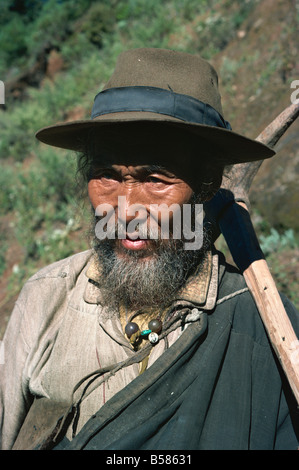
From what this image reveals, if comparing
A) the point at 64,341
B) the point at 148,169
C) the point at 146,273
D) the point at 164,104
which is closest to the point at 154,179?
the point at 148,169

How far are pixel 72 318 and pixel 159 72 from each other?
1.05m

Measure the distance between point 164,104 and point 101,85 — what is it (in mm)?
8688

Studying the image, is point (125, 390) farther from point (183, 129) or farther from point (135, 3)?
point (135, 3)

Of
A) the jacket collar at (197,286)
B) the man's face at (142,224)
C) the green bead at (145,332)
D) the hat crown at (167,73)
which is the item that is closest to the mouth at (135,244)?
the man's face at (142,224)

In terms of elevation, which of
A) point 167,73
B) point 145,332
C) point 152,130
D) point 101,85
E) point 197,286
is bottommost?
point 145,332

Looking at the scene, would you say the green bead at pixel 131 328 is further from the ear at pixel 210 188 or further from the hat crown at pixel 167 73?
the hat crown at pixel 167 73

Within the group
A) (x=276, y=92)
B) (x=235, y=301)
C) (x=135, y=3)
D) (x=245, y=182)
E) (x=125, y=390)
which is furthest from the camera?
(x=135, y=3)

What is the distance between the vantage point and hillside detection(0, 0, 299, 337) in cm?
511

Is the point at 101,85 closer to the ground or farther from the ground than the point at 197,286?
farther from the ground

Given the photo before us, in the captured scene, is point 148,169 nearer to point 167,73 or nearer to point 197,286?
point 167,73

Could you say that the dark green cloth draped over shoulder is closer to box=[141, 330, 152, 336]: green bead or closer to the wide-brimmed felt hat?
box=[141, 330, 152, 336]: green bead

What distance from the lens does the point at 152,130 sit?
5.51 ft
